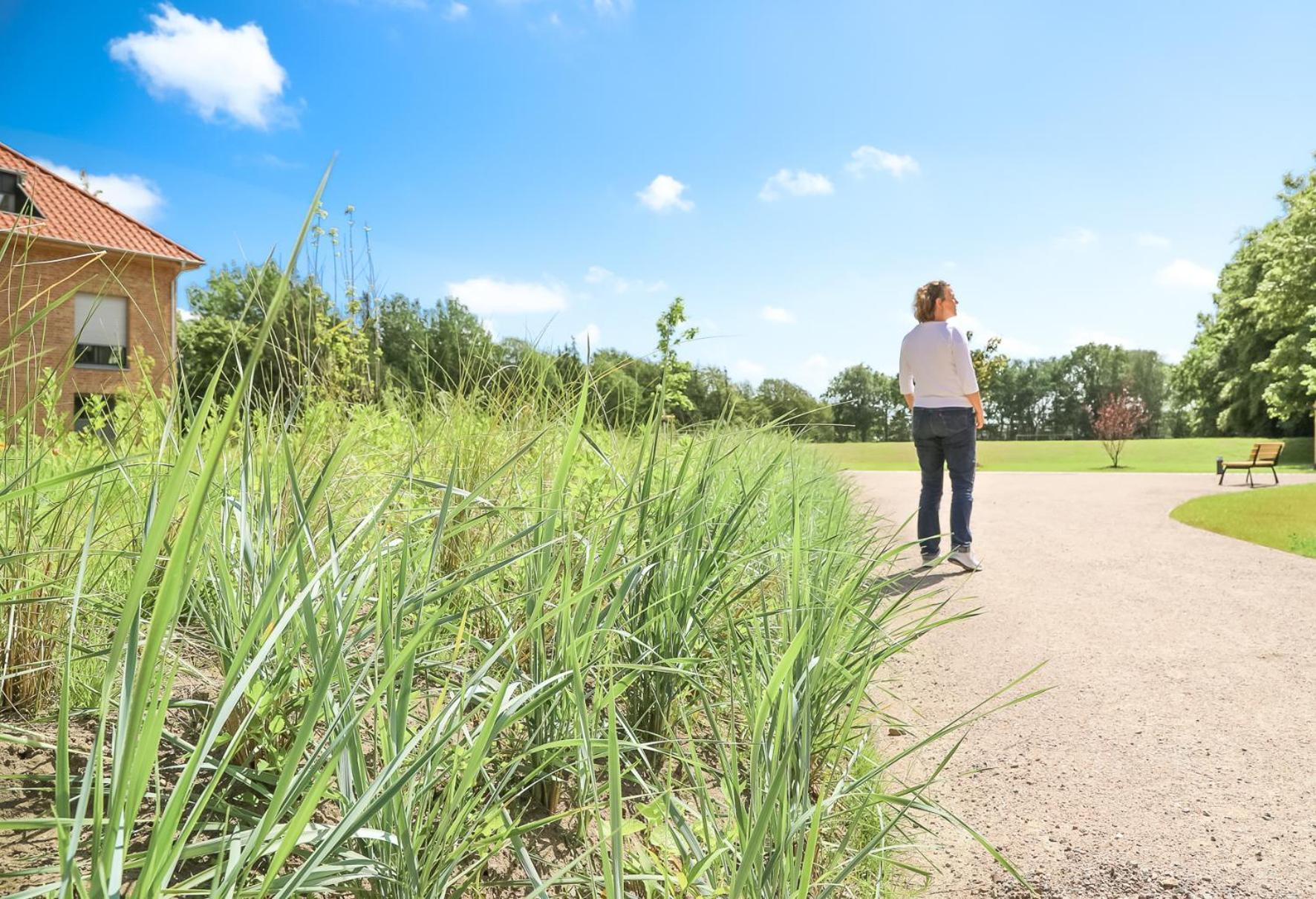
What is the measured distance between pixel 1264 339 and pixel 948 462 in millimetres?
42073

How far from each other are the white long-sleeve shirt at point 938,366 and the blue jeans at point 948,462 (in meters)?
0.09

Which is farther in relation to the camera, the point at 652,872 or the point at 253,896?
the point at 652,872

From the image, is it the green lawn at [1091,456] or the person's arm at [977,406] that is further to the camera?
the green lawn at [1091,456]

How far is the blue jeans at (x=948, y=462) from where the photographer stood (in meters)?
5.90

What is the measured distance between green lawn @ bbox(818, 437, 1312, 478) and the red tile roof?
22474mm

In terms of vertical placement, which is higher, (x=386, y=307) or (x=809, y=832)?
(x=386, y=307)

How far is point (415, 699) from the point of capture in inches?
67.8

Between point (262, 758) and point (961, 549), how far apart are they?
4.99 metres

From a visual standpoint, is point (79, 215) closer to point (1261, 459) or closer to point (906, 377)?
point (906, 377)

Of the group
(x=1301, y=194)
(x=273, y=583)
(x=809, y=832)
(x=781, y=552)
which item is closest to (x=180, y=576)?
(x=273, y=583)

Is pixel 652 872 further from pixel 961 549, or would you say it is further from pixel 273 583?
pixel 961 549

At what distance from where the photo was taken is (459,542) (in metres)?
2.96

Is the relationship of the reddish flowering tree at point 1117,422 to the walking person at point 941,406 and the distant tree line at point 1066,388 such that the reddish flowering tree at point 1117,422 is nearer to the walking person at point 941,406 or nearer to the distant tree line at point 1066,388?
the walking person at point 941,406

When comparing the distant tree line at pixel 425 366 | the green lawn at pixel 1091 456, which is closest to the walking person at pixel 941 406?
the distant tree line at pixel 425 366
